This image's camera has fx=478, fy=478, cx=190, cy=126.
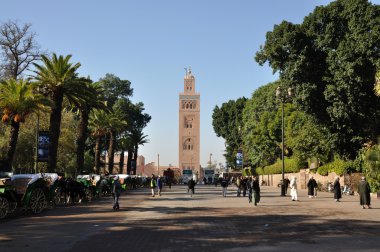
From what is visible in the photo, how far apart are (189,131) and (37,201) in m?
152

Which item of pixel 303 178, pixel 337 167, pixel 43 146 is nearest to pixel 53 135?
pixel 43 146

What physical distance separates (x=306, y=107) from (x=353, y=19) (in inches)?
282

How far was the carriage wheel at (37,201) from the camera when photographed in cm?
1934

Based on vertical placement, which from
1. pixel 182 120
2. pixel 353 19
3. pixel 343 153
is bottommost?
pixel 343 153

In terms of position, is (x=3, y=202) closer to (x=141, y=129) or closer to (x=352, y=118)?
(x=352, y=118)

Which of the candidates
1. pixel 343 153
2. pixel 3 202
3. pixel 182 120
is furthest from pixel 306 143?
pixel 182 120

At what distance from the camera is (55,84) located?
3547cm

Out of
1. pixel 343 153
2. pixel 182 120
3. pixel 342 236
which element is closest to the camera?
pixel 342 236

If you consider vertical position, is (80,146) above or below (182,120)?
below

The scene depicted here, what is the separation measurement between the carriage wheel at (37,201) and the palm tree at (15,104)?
14513 millimetres

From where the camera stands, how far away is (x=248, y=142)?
79562mm

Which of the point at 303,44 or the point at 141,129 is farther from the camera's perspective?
the point at 141,129

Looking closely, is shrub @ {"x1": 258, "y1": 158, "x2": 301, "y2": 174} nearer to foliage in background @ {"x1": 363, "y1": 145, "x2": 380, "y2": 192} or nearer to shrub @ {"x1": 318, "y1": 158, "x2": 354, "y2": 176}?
shrub @ {"x1": 318, "y1": 158, "x2": 354, "y2": 176}

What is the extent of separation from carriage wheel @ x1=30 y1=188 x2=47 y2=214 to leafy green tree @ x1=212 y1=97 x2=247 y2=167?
81.4m
